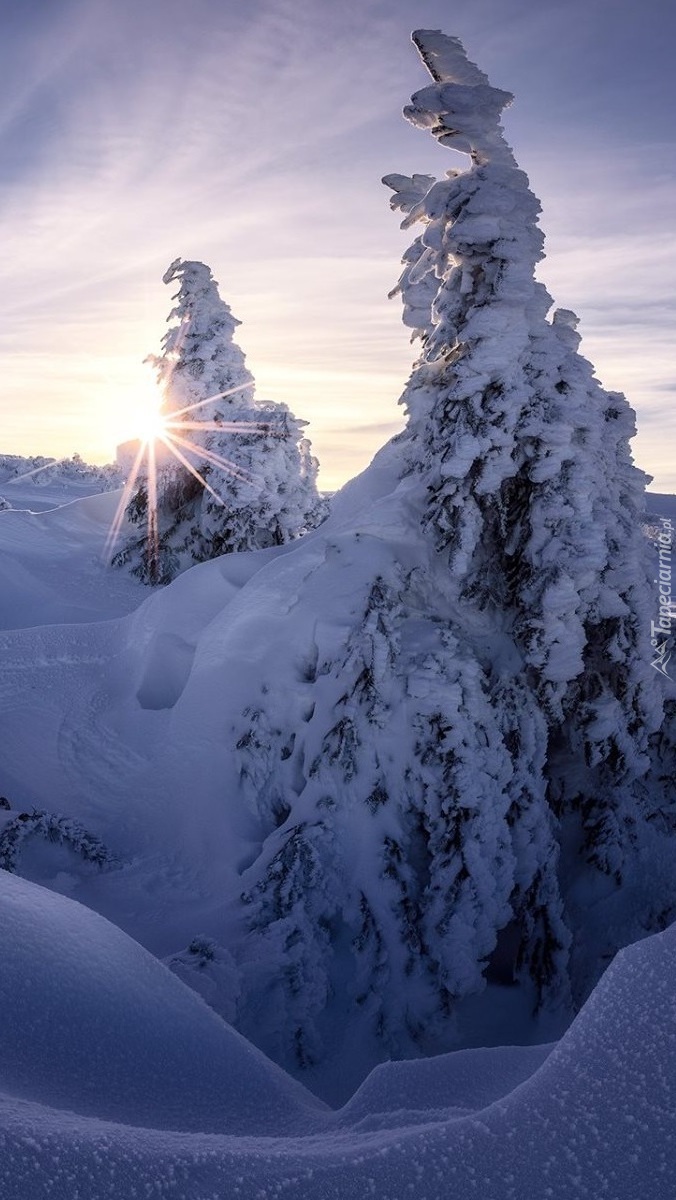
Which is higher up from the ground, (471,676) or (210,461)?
(210,461)

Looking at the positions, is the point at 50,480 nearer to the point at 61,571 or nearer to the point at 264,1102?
the point at 61,571

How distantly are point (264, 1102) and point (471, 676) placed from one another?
196 inches

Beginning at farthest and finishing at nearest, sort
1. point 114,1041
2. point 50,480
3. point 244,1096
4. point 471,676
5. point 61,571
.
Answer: point 50,480
point 61,571
point 471,676
point 244,1096
point 114,1041

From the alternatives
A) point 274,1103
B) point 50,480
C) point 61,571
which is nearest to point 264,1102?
point 274,1103

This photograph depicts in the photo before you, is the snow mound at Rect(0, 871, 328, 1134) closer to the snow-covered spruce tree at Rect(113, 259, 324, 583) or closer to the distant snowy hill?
the snow-covered spruce tree at Rect(113, 259, 324, 583)

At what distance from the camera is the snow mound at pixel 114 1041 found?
8.66ft

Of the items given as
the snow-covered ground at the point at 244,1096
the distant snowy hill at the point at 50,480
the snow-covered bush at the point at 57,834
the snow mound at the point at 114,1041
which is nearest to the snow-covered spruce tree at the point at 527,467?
the snow-covered ground at the point at 244,1096

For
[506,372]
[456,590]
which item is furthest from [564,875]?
[506,372]

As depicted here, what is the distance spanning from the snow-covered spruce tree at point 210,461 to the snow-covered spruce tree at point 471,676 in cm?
1107

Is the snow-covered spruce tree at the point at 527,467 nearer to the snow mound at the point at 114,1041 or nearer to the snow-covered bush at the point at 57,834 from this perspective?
the snow-covered bush at the point at 57,834

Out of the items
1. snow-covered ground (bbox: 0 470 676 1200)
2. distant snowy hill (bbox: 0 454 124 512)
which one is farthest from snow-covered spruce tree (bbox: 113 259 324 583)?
snow-covered ground (bbox: 0 470 676 1200)

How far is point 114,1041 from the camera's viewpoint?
2965 millimetres

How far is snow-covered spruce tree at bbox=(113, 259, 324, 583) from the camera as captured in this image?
64.0 ft

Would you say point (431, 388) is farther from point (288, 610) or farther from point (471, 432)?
point (288, 610)
